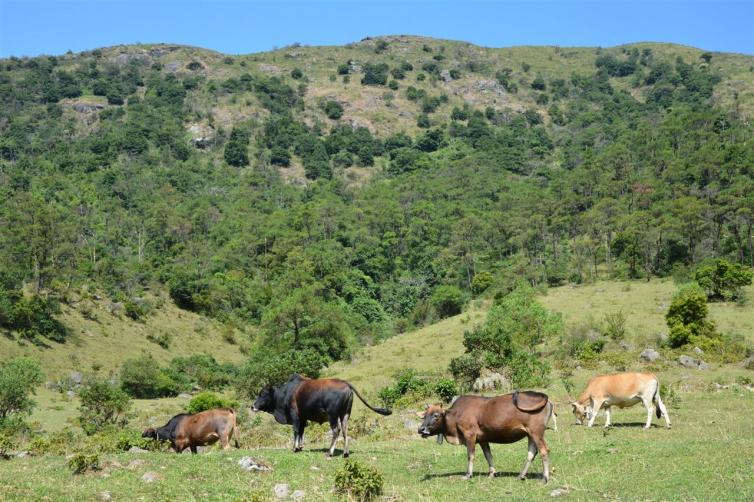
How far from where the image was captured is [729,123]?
381 feet

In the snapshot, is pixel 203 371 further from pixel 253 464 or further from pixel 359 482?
pixel 359 482

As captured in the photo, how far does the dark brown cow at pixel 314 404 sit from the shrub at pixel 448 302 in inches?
2668

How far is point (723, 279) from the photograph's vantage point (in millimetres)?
61344

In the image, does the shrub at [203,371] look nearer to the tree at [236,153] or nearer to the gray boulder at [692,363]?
the gray boulder at [692,363]

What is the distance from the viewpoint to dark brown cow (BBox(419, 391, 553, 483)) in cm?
1265

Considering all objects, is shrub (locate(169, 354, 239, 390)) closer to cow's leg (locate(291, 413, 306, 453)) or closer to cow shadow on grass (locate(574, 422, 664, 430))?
cow shadow on grass (locate(574, 422, 664, 430))

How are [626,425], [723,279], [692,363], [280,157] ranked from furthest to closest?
1. [280,157]
2. [723,279]
3. [692,363]
4. [626,425]

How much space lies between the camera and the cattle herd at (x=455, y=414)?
12.8m

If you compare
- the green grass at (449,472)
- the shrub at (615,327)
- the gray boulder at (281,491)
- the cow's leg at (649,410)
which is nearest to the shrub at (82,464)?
the green grass at (449,472)

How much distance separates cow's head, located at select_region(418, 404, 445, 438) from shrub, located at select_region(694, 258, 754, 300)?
178 feet

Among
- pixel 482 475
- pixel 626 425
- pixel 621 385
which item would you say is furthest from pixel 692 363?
pixel 482 475

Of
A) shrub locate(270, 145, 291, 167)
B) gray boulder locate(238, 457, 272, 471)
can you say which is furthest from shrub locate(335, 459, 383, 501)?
shrub locate(270, 145, 291, 167)

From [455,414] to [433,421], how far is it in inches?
18.2

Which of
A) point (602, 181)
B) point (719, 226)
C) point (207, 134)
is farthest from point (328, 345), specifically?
point (207, 134)
